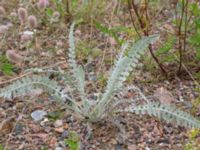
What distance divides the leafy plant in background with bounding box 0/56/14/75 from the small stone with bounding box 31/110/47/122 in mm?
191

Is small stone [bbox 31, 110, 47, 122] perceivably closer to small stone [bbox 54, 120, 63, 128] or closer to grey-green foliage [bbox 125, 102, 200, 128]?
small stone [bbox 54, 120, 63, 128]

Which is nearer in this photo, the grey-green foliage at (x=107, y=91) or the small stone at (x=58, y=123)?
the grey-green foliage at (x=107, y=91)

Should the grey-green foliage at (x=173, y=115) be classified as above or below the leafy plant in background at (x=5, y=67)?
below

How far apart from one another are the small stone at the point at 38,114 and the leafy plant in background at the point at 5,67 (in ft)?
0.63

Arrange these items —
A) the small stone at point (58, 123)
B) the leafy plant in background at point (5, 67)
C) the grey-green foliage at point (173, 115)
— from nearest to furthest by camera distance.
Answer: the grey-green foliage at point (173, 115) → the small stone at point (58, 123) → the leafy plant in background at point (5, 67)

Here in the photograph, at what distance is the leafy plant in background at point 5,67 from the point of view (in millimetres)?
1806

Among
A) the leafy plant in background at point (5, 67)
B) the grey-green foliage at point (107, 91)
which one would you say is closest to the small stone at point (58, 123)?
the grey-green foliage at point (107, 91)

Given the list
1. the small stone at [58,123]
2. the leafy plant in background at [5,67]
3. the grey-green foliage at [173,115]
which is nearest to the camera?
the grey-green foliage at [173,115]

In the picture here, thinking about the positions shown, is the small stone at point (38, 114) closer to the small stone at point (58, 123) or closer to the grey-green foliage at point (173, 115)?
the small stone at point (58, 123)

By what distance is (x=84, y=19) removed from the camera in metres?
2.28

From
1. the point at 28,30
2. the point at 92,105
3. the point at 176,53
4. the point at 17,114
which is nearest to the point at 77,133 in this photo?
the point at 92,105

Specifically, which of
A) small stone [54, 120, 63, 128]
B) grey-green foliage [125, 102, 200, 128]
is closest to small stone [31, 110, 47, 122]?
small stone [54, 120, 63, 128]

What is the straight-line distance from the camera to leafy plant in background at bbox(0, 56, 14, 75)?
5.93ft

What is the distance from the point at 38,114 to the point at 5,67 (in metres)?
0.23
